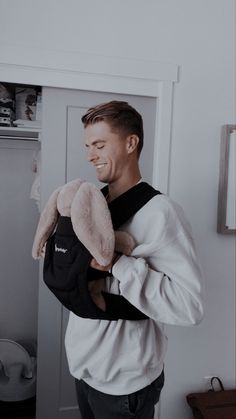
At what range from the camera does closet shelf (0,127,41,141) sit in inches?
64.9

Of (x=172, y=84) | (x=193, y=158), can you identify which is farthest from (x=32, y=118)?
(x=193, y=158)

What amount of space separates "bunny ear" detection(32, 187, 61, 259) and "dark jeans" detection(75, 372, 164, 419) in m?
0.44

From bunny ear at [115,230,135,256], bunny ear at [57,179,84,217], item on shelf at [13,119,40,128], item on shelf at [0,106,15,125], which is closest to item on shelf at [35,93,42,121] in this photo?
item on shelf at [13,119,40,128]

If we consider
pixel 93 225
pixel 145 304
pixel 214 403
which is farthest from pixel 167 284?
pixel 214 403

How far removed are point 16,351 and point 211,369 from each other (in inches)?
41.9

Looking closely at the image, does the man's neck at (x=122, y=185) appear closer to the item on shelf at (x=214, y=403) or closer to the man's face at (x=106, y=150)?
the man's face at (x=106, y=150)

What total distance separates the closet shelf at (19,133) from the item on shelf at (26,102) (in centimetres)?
9

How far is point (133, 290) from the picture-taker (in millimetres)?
783

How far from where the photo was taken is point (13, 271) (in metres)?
1.96

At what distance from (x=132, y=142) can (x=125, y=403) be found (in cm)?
72

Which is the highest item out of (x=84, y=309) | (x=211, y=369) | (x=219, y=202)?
(x=219, y=202)

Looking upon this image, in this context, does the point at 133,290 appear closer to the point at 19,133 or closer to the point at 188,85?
the point at 188,85

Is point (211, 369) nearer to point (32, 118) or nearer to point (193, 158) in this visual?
point (193, 158)

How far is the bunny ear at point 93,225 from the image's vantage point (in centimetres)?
77
